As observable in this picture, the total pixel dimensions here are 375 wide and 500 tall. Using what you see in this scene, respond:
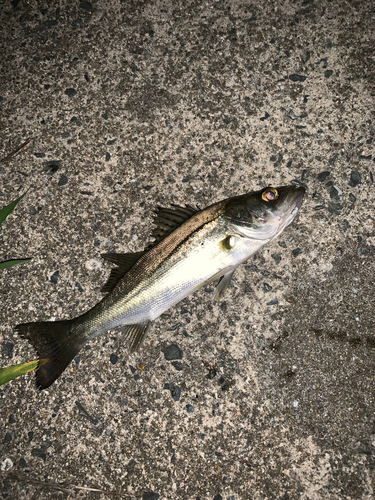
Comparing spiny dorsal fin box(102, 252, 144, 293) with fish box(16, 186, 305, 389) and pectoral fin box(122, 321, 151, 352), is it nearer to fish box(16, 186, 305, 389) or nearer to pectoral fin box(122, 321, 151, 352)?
fish box(16, 186, 305, 389)

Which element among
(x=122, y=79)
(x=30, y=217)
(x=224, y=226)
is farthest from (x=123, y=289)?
(x=122, y=79)

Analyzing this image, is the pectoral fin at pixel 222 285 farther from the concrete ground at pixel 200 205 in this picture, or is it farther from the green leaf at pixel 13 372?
the green leaf at pixel 13 372

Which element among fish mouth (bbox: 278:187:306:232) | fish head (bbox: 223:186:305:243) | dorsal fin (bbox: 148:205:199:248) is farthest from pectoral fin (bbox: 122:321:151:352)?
fish mouth (bbox: 278:187:306:232)

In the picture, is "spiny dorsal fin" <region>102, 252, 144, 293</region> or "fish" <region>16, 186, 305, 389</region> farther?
"spiny dorsal fin" <region>102, 252, 144, 293</region>

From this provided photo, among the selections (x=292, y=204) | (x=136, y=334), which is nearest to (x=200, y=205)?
(x=292, y=204)

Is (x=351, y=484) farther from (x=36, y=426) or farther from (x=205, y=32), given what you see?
(x=205, y=32)

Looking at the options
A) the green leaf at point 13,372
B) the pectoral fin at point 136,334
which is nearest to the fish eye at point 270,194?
the pectoral fin at point 136,334
